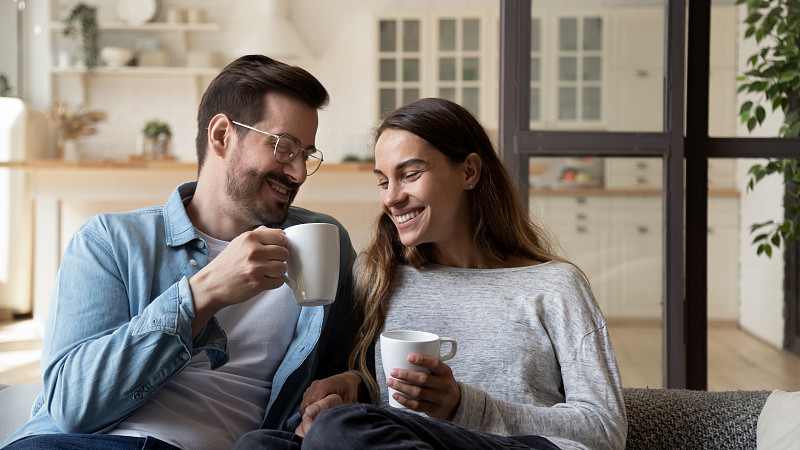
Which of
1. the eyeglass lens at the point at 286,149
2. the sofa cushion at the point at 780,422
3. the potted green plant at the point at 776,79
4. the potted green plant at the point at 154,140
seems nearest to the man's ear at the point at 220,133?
the eyeglass lens at the point at 286,149

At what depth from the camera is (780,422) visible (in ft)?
4.00

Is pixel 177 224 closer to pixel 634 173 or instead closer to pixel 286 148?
pixel 286 148

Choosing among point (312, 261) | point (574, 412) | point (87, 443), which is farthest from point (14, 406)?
point (574, 412)

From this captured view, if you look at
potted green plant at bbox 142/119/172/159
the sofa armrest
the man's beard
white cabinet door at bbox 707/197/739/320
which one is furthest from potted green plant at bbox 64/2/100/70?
white cabinet door at bbox 707/197/739/320

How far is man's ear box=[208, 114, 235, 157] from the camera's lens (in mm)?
1434

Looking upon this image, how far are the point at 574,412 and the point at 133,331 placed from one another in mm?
723

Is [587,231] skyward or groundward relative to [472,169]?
groundward

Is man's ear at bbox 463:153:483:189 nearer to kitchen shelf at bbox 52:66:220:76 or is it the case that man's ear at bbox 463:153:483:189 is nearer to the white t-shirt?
the white t-shirt

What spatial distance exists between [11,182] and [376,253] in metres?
4.21

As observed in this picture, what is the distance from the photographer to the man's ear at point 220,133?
4.70 feet

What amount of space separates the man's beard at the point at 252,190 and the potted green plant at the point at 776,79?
3.87 feet

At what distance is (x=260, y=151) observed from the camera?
1.39 m

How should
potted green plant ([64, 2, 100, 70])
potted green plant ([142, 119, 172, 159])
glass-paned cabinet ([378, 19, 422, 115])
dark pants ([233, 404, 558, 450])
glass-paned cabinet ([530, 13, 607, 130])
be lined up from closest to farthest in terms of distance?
1. dark pants ([233, 404, 558, 450])
2. glass-paned cabinet ([530, 13, 607, 130])
3. potted green plant ([142, 119, 172, 159])
4. potted green plant ([64, 2, 100, 70])
5. glass-paned cabinet ([378, 19, 422, 115])

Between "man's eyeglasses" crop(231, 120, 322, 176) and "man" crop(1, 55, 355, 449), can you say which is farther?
"man's eyeglasses" crop(231, 120, 322, 176)
